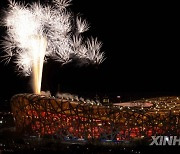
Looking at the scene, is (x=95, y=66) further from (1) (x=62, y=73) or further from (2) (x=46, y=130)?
(2) (x=46, y=130)

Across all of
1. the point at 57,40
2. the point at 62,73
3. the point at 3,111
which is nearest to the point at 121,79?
the point at 62,73
